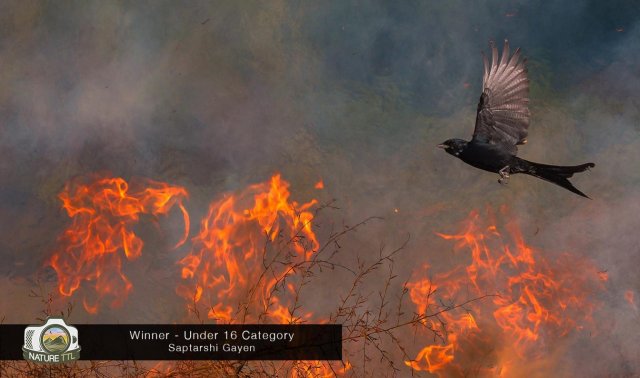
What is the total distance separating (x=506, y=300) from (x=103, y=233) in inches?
368

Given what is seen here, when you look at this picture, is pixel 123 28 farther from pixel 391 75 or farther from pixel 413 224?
pixel 413 224

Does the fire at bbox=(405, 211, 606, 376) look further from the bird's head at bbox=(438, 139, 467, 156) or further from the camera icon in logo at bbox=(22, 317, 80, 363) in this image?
the camera icon in logo at bbox=(22, 317, 80, 363)

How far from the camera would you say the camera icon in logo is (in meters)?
5.52

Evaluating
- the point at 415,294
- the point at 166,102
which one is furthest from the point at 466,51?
the point at 166,102

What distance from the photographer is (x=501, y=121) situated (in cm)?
927

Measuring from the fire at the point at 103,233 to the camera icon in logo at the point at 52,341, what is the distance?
8233mm

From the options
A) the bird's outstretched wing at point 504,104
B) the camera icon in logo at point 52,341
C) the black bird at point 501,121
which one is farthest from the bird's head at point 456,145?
the camera icon in logo at point 52,341

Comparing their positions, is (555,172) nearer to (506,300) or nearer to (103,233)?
(506,300)

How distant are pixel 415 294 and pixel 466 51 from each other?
5830mm

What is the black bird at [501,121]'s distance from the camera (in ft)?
30.1
